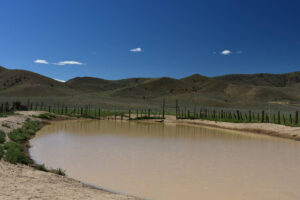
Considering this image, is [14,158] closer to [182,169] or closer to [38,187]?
[38,187]

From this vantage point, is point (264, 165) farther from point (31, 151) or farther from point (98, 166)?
point (31, 151)

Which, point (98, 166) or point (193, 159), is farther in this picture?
point (193, 159)

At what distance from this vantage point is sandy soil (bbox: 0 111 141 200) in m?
7.16

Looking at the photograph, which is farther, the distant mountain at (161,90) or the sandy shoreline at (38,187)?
the distant mountain at (161,90)

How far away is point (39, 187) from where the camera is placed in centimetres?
796

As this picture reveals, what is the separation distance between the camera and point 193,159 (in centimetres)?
1494

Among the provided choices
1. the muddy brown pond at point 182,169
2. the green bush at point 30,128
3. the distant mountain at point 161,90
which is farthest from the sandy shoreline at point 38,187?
the distant mountain at point 161,90

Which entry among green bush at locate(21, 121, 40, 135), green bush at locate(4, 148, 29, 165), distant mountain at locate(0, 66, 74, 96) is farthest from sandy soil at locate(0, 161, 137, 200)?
distant mountain at locate(0, 66, 74, 96)

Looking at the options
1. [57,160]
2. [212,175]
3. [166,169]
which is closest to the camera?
[212,175]

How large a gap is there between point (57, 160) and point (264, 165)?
9783 mm

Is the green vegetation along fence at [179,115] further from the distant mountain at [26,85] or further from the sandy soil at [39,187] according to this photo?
the distant mountain at [26,85]

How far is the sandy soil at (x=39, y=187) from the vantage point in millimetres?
7164

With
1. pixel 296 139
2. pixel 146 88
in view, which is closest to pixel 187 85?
pixel 146 88

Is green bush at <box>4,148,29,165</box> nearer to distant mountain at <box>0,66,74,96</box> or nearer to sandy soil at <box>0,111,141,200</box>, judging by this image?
sandy soil at <box>0,111,141,200</box>
